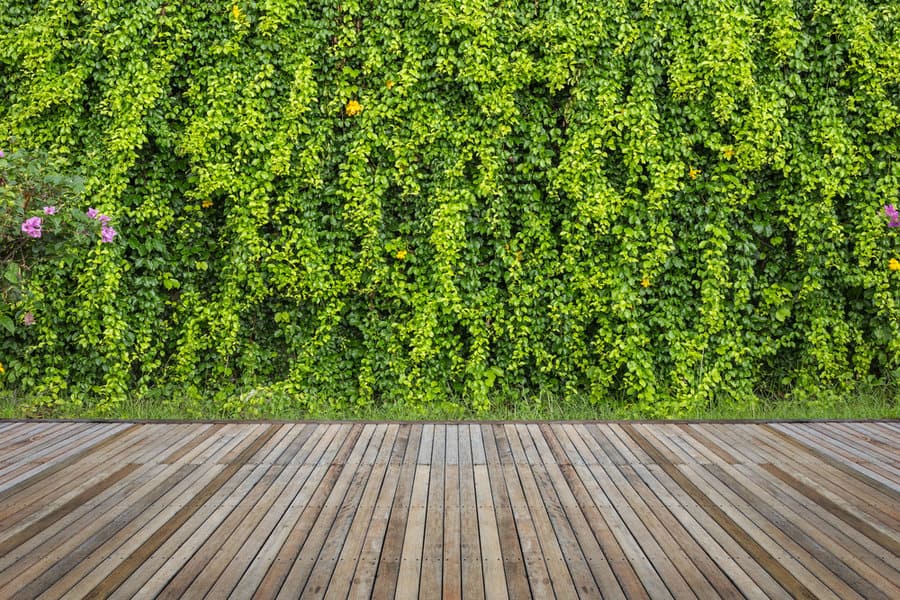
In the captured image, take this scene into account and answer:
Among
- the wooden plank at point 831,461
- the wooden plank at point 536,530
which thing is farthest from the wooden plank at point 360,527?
the wooden plank at point 831,461

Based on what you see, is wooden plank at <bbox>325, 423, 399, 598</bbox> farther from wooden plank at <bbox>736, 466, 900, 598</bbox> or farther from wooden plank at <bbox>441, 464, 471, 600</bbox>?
wooden plank at <bbox>736, 466, 900, 598</bbox>

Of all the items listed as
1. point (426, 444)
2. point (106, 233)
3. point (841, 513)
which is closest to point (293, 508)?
point (426, 444)

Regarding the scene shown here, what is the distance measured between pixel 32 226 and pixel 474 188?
98.4 inches

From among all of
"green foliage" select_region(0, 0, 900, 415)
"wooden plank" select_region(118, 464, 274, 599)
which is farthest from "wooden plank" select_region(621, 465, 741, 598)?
"green foliage" select_region(0, 0, 900, 415)

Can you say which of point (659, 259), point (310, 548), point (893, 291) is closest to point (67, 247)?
point (310, 548)

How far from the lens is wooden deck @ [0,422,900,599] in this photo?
191 centimetres

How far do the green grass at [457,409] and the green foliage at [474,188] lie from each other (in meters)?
0.08

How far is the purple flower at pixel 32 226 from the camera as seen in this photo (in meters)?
3.30

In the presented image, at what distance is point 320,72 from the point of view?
176 inches

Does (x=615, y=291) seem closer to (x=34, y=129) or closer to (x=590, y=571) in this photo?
(x=590, y=571)

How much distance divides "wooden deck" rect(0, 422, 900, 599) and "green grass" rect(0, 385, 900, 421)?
0.66m

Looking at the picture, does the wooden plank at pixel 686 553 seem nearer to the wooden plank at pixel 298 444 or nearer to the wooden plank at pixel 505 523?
the wooden plank at pixel 505 523

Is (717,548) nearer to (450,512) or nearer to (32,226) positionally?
(450,512)

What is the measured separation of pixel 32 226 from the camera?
130 inches
